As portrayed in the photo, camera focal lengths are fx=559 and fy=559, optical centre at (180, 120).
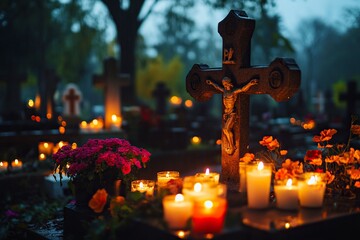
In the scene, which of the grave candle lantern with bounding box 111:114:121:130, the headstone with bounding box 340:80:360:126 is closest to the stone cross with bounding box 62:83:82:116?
the grave candle lantern with bounding box 111:114:121:130

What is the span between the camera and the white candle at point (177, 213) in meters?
4.12

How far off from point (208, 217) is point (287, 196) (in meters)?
0.98

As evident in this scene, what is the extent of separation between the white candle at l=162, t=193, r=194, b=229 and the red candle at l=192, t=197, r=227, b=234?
70 millimetres

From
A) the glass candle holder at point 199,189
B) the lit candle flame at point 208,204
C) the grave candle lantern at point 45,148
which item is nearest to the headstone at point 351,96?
the grave candle lantern at point 45,148

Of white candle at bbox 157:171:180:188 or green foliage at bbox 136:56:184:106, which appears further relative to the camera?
green foliage at bbox 136:56:184:106

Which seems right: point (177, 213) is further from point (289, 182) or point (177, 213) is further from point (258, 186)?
point (289, 182)

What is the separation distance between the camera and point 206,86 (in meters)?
6.45

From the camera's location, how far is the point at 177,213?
4125 millimetres

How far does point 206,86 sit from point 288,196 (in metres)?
2.13

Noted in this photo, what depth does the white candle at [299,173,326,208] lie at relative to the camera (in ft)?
15.4

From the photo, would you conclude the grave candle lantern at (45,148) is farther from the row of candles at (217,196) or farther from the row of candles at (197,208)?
the row of candles at (197,208)

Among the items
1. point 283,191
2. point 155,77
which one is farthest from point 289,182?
point 155,77

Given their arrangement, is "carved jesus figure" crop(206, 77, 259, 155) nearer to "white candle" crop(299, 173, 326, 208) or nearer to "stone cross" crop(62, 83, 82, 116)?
"white candle" crop(299, 173, 326, 208)

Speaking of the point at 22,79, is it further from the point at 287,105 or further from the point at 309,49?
the point at 309,49
